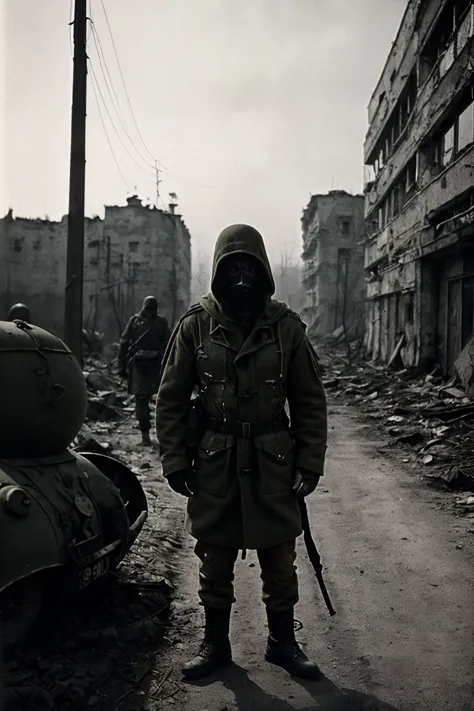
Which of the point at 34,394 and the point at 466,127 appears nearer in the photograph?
the point at 34,394

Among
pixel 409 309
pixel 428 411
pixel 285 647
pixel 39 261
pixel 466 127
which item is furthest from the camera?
pixel 39 261

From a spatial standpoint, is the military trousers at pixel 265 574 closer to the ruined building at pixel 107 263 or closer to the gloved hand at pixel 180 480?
the gloved hand at pixel 180 480

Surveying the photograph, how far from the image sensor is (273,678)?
3.03 meters

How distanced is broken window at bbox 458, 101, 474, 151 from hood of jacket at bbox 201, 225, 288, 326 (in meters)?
12.4

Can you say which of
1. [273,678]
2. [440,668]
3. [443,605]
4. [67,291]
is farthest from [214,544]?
[67,291]

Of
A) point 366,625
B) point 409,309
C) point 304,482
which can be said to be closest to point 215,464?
point 304,482

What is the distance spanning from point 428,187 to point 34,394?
15576mm

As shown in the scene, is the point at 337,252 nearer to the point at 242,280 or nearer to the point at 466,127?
the point at 466,127

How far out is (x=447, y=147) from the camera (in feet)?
52.5

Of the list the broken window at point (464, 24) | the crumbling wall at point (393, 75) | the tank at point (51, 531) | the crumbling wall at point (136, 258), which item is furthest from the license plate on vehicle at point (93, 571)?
the crumbling wall at point (136, 258)

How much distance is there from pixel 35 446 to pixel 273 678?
1713 mm

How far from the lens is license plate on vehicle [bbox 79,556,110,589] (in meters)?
3.12

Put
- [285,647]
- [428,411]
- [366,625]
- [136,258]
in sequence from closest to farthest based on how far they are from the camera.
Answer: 1. [285,647]
2. [366,625]
3. [428,411]
4. [136,258]

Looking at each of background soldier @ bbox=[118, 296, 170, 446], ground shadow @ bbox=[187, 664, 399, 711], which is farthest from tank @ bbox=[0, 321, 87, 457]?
background soldier @ bbox=[118, 296, 170, 446]
